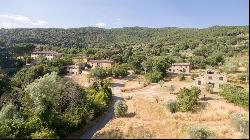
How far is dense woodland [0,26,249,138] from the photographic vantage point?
3069cm

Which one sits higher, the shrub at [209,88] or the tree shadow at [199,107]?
the shrub at [209,88]

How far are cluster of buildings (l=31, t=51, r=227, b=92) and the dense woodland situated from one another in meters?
2.56

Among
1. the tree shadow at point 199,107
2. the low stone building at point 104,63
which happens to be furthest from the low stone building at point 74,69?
the tree shadow at point 199,107

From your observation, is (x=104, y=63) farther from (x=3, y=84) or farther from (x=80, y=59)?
Result: (x=3, y=84)

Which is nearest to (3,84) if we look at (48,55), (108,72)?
(108,72)

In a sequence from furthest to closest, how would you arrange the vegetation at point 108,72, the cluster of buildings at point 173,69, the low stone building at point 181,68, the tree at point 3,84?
the low stone building at point 181,68 < the vegetation at point 108,72 < the tree at point 3,84 < the cluster of buildings at point 173,69

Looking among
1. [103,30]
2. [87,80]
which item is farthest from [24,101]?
[103,30]

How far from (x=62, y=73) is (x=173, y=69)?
27.6m

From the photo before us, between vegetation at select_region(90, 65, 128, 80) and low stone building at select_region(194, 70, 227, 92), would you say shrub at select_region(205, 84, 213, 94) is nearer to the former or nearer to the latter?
low stone building at select_region(194, 70, 227, 92)

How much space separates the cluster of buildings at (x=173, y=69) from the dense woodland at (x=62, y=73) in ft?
8.40

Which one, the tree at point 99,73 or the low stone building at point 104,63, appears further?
Result: the low stone building at point 104,63

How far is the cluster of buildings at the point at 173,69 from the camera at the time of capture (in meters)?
57.3

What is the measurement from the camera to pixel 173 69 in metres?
81.6

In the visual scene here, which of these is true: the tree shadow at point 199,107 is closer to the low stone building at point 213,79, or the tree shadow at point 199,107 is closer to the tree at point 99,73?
the low stone building at point 213,79
